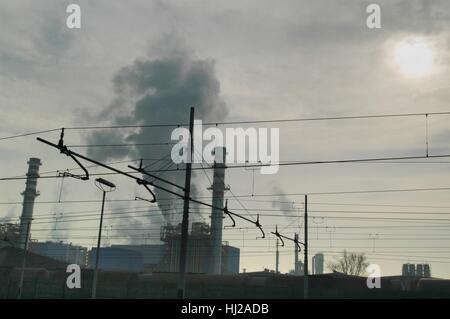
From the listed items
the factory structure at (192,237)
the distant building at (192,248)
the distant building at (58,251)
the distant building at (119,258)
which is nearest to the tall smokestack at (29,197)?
the factory structure at (192,237)

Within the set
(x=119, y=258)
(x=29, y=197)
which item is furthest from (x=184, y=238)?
(x=119, y=258)

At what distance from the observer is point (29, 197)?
93.6 meters

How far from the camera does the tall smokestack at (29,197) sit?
91075 mm

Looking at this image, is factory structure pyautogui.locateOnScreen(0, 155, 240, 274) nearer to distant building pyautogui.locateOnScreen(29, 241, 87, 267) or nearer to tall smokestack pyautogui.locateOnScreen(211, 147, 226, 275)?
tall smokestack pyautogui.locateOnScreen(211, 147, 226, 275)

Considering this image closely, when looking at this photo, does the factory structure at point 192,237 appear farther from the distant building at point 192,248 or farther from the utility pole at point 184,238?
the utility pole at point 184,238

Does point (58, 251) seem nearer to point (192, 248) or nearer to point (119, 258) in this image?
point (119, 258)

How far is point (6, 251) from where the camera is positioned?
73.4 m

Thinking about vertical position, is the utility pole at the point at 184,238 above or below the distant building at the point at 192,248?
below

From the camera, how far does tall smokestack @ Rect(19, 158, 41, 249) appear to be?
299 feet
